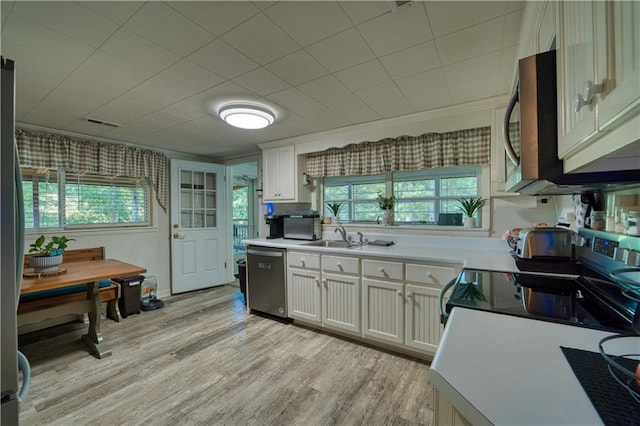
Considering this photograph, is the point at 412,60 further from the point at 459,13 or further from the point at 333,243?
the point at 333,243

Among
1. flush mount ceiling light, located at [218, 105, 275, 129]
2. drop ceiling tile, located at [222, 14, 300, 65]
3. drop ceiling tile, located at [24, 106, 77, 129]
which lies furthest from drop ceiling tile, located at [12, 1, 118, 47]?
drop ceiling tile, located at [24, 106, 77, 129]

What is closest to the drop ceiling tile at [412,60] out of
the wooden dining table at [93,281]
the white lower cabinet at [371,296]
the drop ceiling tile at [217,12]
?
the drop ceiling tile at [217,12]

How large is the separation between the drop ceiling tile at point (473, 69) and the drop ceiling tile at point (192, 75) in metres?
1.61

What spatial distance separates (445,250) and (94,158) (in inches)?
165

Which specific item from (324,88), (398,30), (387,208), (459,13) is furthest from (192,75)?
(387,208)

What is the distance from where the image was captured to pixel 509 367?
23.2 inches

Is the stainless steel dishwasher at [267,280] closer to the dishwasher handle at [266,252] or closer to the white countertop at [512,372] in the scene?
the dishwasher handle at [266,252]

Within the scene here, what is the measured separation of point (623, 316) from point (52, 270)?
3652mm

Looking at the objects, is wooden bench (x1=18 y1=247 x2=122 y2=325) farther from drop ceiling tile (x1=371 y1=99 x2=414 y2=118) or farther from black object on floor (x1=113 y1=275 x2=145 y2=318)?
drop ceiling tile (x1=371 y1=99 x2=414 y2=118)

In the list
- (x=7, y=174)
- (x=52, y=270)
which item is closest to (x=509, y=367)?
(x=7, y=174)

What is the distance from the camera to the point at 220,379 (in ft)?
6.55

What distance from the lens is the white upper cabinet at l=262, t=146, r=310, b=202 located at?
3527 mm

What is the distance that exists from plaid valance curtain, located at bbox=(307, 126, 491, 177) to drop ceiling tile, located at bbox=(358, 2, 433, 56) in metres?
1.34

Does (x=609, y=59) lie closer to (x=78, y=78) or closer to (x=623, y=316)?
(x=623, y=316)
